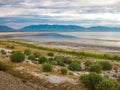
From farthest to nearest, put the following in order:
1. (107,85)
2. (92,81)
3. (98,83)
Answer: (92,81) → (98,83) → (107,85)

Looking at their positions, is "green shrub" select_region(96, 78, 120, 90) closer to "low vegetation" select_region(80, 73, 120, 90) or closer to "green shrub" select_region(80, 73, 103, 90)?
"low vegetation" select_region(80, 73, 120, 90)

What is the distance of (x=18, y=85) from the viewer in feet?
66.8

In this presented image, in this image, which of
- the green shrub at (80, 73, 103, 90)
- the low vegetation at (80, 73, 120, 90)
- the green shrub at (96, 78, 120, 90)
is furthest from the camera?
the green shrub at (80, 73, 103, 90)

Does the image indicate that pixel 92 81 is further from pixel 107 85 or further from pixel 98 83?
pixel 107 85

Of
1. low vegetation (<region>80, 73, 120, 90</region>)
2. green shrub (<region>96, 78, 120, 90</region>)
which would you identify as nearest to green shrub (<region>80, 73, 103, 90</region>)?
low vegetation (<region>80, 73, 120, 90</region>)

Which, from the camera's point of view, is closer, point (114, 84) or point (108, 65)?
point (114, 84)

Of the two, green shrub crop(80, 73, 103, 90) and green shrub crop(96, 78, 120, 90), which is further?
green shrub crop(80, 73, 103, 90)

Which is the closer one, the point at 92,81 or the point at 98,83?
the point at 98,83

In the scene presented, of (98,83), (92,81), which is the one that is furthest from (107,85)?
(92,81)


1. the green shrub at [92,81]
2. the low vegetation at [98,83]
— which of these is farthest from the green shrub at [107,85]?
the green shrub at [92,81]

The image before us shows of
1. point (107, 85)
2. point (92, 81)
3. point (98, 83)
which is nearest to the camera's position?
point (107, 85)

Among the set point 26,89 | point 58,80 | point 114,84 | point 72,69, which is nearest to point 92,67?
point 72,69

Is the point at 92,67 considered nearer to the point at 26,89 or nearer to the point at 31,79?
the point at 31,79

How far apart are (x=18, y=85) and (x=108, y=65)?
13.4 meters
